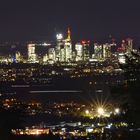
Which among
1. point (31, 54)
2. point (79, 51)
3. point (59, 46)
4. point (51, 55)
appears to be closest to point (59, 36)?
point (59, 46)

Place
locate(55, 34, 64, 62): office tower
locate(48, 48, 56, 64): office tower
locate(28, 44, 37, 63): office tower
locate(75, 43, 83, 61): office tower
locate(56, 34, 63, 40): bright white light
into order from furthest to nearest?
locate(56, 34, 63, 40): bright white light
locate(55, 34, 64, 62): office tower
locate(75, 43, 83, 61): office tower
locate(48, 48, 56, 64): office tower
locate(28, 44, 37, 63): office tower

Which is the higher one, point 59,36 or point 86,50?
point 59,36

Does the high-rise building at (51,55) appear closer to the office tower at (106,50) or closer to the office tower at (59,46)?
the office tower at (59,46)

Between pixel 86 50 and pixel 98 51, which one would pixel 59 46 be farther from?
pixel 98 51

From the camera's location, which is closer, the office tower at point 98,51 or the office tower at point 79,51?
the office tower at point 98,51

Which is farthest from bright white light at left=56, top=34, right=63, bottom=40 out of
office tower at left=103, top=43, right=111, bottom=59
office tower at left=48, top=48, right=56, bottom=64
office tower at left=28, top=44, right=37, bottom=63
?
office tower at left=103, top=43, right=111, bottom=59

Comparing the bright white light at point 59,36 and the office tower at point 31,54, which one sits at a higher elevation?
the bright white light at point 59,36

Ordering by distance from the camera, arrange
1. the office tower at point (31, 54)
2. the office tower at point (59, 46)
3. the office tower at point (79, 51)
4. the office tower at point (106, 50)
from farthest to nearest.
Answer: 1. the office tower at point (59, 46)
2. the office tower at point (79, 51)
3. the office tower at point (31, 54)
4. the office tower at point (106, 50)

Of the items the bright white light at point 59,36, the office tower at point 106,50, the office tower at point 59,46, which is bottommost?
the office tower at point 106,50

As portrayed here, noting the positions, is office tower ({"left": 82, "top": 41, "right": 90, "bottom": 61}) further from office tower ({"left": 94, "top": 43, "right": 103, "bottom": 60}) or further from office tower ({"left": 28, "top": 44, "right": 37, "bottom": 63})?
office tower ({"left": 28, "top": 44, "right": 37, "bottom": 63})

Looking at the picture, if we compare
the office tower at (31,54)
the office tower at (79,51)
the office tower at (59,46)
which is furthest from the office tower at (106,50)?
the office tower at (31,54)

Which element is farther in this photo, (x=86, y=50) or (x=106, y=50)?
(x=86, y=50)

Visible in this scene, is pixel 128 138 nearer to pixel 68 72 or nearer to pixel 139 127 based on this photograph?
pixel 139 127
